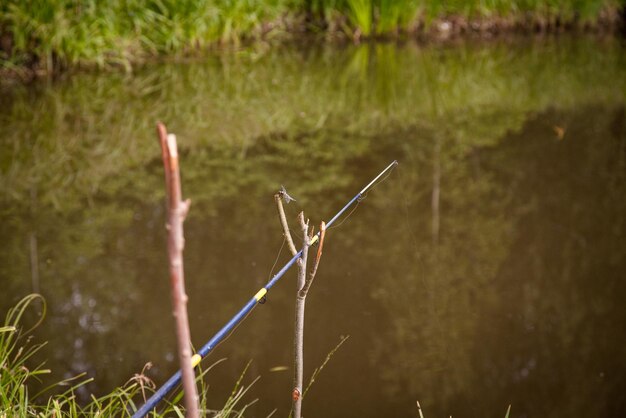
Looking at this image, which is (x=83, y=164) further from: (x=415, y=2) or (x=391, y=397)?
(x=415, y=2)

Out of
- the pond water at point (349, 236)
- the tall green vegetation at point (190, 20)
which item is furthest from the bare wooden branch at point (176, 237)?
the tall green vegetation at point (190, 20)

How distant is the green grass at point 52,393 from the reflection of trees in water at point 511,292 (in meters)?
0.65

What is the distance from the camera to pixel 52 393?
7.01 ft

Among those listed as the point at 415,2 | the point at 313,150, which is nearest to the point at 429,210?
the point at 313,150

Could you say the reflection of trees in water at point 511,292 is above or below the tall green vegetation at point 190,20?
below

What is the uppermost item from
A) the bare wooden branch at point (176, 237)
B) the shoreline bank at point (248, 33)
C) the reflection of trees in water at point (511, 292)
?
the bare wooden branch at point (176, 237)

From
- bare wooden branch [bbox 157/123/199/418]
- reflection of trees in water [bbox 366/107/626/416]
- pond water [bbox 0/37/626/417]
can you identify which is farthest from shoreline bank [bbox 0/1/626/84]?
bare wooden branch [bbox 157/123/199/418]

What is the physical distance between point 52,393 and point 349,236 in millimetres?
1443

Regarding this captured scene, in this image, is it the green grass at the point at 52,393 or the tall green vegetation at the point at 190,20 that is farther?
the tall green vegetation at the point at 190,20

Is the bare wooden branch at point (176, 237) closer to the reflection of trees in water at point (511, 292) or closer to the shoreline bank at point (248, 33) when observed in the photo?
the reflection of trees in water at point (511, 292)

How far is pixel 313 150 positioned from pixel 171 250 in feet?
12.4

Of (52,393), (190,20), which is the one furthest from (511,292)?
(190,20)

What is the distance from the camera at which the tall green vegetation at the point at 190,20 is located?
600cm

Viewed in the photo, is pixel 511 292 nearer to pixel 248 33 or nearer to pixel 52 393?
pixel 52 393
